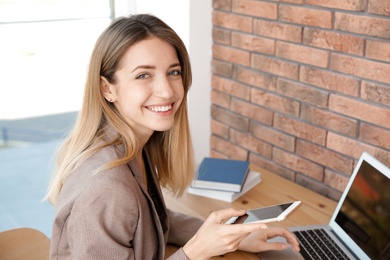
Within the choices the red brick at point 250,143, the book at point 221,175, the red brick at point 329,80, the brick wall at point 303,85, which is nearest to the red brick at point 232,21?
the brick wall at point 303,85

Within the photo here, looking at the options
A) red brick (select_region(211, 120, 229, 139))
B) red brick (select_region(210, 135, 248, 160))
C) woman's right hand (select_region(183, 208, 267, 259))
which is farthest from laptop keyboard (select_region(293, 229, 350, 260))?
red brick (select_region(211, 120, 229, 139))

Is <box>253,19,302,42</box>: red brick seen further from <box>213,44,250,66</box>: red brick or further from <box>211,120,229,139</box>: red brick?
<box>211,120,229,139</box>: red brick

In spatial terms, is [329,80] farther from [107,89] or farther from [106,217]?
[106,217]

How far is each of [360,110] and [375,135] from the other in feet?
0.31

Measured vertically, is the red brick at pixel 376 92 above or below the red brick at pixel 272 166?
above

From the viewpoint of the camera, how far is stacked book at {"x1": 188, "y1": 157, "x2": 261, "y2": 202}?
201cm

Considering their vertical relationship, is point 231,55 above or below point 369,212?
above

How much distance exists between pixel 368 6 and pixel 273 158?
76cm

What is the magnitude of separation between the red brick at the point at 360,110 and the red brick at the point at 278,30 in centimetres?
26

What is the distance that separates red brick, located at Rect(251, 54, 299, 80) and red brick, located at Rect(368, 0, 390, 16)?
1.27 ft

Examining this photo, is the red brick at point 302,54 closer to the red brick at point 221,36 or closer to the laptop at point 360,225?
the red brick at point 221,36

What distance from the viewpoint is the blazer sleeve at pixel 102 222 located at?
136cm

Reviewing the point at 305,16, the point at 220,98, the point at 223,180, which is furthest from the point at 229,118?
the point at 305,16

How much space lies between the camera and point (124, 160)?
149 centimetres
